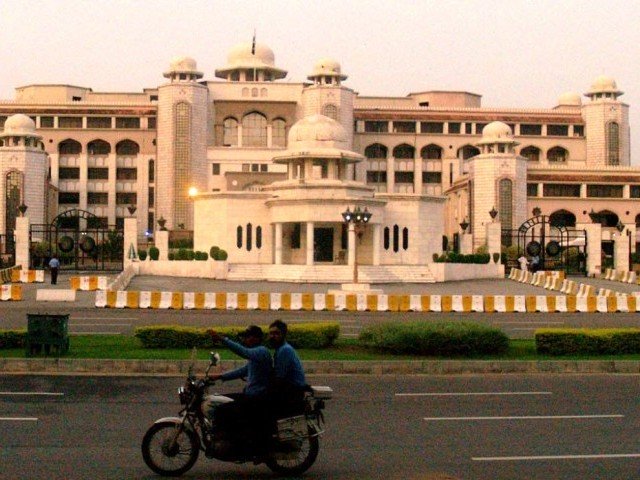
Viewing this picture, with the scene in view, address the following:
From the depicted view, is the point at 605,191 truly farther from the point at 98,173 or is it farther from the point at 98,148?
the point at 98,148

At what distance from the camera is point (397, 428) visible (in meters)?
14.9

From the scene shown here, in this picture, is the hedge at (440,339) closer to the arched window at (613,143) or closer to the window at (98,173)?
the window at (98,173)

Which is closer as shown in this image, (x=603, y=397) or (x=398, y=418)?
(x=398, y=418)

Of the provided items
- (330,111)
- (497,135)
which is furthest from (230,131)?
(497,135)

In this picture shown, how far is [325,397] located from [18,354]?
12.2 m

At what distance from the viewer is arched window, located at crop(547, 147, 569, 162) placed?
348ft

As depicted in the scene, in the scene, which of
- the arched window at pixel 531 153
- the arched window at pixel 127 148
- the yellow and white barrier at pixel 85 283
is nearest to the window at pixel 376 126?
the arched window at pixel 531 153

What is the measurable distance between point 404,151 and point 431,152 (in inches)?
113

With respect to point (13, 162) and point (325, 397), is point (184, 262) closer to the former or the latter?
point (13, 162)

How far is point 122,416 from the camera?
15.7m

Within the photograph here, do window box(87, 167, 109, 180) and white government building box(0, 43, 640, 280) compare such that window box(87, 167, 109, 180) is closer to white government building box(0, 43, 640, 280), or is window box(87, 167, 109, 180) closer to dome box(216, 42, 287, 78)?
white government building box(0, 43, 640, 280)

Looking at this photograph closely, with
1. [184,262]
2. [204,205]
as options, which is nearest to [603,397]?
[184,262]

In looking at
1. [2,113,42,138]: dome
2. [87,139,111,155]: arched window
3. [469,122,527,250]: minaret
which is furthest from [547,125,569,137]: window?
[2,113,42,138]: dome

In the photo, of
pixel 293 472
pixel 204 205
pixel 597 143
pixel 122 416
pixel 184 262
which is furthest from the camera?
pixel 597 143
